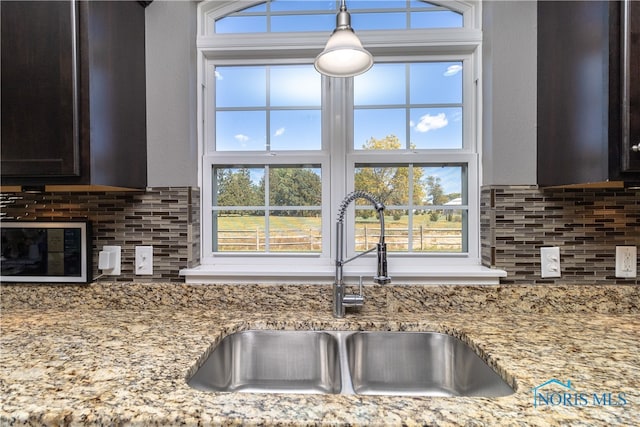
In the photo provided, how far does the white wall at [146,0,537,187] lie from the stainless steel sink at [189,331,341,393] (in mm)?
677

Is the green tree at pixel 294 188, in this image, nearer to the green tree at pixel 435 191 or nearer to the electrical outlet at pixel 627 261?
the green tree at pixel 435 191

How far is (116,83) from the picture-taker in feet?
3.97

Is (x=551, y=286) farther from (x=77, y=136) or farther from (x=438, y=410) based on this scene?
(x=77, y=136)

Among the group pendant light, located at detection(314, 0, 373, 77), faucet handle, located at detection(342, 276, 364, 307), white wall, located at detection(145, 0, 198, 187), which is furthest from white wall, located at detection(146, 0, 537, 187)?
faucet handle, located at detection(342, 276, 364, 307)

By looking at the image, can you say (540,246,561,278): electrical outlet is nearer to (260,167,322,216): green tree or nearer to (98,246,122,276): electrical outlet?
(260,167,322,216): green tree

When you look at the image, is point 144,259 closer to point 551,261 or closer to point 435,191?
point 435,191

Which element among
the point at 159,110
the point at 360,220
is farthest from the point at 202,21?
the point at 360,220

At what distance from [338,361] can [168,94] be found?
121cm

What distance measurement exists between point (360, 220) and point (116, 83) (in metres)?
1.06

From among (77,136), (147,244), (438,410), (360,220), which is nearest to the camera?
(438,410)

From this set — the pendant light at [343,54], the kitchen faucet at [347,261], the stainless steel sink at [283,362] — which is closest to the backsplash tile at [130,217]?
the stainless steel sink at [283,362]

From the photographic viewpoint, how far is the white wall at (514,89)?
1.32 metres

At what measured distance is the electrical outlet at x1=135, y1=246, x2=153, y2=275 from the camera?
4.48 feet

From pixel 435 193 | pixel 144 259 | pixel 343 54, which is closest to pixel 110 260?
pixel 144 259
